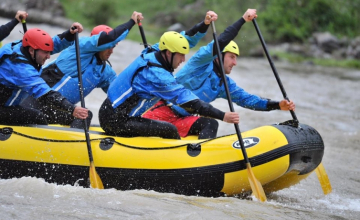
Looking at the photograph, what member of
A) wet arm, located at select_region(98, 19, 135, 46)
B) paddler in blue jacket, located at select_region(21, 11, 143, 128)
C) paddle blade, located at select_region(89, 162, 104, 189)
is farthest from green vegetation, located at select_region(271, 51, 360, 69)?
paddle blade, located at select_region(89, 162, 104, 189)

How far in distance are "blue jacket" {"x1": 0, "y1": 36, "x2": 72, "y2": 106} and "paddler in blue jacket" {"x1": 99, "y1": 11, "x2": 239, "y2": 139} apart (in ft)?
2.43

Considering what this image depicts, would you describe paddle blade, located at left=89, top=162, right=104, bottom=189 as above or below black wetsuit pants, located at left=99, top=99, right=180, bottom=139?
below

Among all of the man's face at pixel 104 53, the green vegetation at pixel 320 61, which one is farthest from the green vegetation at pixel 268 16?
the man's face at pixel 104 53

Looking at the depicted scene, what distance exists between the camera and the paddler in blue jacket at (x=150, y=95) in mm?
5887

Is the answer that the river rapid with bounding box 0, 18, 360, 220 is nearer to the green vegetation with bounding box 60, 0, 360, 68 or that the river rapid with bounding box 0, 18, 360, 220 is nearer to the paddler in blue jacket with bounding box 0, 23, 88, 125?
the paddler in blue jacket with bounding box 0, 23, 88, 125

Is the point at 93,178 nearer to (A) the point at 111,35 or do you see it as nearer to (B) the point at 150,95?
(B) the point at 150,95

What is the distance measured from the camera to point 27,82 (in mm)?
6051

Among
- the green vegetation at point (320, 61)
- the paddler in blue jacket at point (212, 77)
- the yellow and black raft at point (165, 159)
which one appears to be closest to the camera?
the yellow and black raft at point (165, 159)

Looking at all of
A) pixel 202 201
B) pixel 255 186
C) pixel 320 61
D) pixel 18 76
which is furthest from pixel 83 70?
pixel 320 61

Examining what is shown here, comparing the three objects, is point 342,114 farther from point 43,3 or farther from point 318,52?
point 43,3

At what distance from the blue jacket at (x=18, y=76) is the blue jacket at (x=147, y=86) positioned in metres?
0.74

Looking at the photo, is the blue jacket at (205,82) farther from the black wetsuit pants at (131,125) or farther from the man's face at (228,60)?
the black wetsuit pants at (131,125)

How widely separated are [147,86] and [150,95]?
12 centimetres

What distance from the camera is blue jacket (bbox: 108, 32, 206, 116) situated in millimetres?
5898
